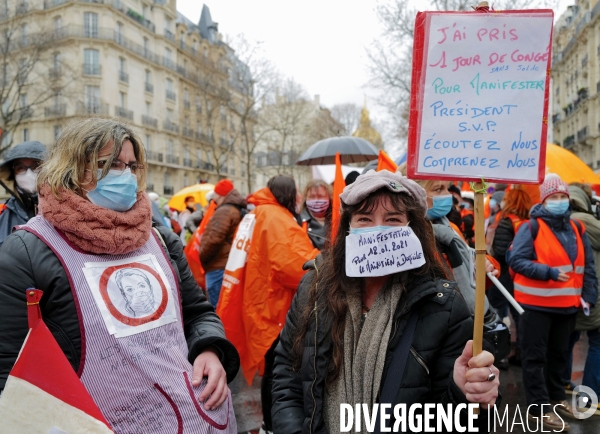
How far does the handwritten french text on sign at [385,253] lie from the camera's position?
6.09 ft

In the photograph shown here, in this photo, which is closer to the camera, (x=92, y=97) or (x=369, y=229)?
(x=369, y=229)

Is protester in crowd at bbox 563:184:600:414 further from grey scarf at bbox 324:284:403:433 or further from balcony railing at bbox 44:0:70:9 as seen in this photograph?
balcony railing at bbox 44:0:70:9

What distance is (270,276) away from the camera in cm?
381

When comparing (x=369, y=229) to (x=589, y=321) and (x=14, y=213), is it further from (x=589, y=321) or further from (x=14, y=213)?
(x=589, y=321)

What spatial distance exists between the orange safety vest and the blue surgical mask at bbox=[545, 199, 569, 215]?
0.52 feet

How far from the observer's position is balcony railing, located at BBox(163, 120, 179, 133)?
45.2 metres

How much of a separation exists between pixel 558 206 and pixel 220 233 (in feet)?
11.5

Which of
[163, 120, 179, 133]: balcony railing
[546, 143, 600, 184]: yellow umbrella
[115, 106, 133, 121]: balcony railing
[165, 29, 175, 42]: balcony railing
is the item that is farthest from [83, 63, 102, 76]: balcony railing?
[546, 143, 600, 184]: yellow umbrella

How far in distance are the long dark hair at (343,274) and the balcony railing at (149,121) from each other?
43573 mm

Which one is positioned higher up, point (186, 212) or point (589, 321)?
point (186, 212)

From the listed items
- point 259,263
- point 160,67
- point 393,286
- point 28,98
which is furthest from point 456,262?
point 160,67

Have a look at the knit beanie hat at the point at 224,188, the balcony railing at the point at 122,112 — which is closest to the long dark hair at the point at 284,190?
the knit beanie hat at the point at 224,188

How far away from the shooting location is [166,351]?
5.48 ft

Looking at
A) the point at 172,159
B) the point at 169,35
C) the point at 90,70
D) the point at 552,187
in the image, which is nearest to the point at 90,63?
the point at 90,70
